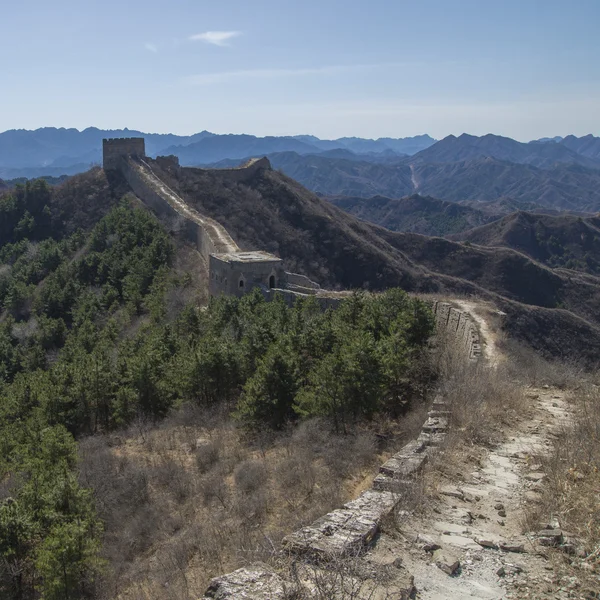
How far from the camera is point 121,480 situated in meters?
9.52

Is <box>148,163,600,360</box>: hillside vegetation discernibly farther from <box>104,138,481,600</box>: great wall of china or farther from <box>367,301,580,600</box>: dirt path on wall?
<box>367,301,580,600</box>: dirt path on wall

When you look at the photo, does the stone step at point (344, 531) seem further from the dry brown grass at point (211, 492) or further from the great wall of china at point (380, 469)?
the dry brown grass at point (211, 492)

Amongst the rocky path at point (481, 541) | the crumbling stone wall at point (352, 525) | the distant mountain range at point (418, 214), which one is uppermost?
the distant mountain range at point (418, 214)

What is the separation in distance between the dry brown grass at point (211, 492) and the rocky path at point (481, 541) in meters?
1.23

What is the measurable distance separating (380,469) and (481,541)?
162 centimetres

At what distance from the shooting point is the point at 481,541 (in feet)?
16.6

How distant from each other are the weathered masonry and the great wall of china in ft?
0.13

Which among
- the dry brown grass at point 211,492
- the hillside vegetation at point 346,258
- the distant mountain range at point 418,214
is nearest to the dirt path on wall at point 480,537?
the dry brown grass at point 211,492

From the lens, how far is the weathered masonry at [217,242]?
22859mm

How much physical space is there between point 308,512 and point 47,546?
123 inches

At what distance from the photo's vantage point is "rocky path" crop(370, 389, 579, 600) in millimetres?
4480

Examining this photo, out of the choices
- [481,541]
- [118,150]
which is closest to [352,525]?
[481,541]

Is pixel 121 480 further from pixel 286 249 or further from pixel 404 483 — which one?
pixel 286 249

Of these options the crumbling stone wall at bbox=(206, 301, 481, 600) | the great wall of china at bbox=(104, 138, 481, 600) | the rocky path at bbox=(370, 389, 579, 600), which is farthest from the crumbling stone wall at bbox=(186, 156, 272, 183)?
the rocky path at bbox=(370, 389, 579, 600)
